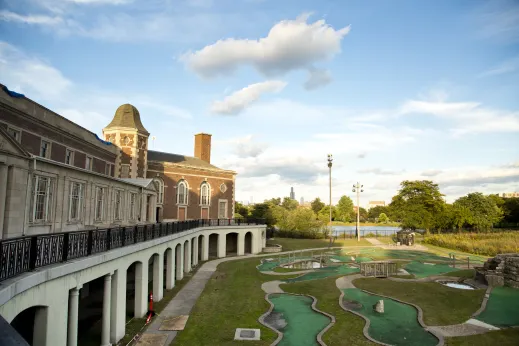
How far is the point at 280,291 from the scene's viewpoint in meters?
21.3

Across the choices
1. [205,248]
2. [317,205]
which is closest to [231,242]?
[205,248]

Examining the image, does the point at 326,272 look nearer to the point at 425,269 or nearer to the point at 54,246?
the point at 425,269

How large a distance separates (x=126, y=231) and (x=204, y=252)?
2271 centimetres

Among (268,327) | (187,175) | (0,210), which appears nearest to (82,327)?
(0,210)

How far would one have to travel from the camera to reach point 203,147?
165 feet

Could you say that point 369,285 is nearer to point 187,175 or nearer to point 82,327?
point 82,327

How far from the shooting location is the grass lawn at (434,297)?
16.0 meters

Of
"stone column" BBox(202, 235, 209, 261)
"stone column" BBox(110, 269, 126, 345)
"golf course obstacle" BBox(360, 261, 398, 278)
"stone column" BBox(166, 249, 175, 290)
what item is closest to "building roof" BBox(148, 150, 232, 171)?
"stone column" BBox(202, 235, 209, 261)

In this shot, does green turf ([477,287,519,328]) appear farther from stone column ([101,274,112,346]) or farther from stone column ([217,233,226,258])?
stone column ([217,233,226,258])

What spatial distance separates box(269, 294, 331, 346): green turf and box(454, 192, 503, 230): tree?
65.3 m

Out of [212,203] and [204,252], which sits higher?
[212,203]

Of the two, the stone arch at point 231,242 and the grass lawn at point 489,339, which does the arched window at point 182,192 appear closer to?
the stone arch at point 231,242

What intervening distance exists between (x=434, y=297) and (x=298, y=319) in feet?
28.8

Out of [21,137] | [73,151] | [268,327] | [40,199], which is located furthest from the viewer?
[73,151]
